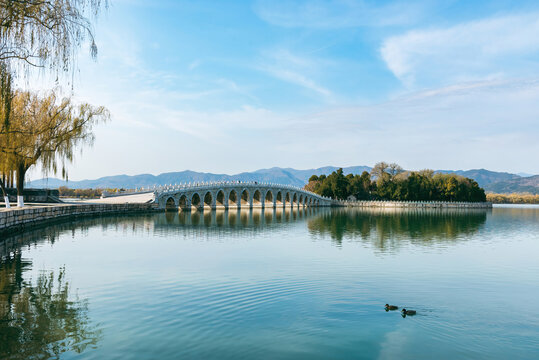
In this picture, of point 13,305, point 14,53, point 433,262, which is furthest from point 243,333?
point 433,262

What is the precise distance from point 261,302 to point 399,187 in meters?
88.4

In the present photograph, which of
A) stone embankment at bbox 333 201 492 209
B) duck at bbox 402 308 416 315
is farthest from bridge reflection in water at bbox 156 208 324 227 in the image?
stone embankment at bbox 333 201 492 209

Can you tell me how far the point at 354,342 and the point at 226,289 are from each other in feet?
15.9

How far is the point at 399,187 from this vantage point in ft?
310

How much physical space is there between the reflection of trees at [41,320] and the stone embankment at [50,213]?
10.3 metres

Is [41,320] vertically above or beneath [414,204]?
beneath

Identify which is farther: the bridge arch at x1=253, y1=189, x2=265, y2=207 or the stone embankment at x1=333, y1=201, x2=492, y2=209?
the stone embankment at x1=333, y1=201, x2=492, y2=209

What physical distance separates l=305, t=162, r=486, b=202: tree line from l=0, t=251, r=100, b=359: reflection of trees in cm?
8921

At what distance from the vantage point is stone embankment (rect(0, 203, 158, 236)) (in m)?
22.1

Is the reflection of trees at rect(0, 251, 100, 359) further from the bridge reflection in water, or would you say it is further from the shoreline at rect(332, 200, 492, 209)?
the shoreline at rect(332, 200, 492, 209)

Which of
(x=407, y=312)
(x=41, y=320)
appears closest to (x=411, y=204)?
(x=407, y=312)

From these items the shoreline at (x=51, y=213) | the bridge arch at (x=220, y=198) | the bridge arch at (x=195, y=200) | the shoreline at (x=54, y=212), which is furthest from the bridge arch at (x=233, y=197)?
the shoreline at (x=51, y=213)

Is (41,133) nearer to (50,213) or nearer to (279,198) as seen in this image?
(50,213)

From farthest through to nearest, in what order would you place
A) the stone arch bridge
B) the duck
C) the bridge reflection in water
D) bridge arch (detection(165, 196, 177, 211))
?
1. bridge arch (detection(165, 196, 177, 211))
2. the stone arch bridge
3. the bridge reflection in water
4. the duck
